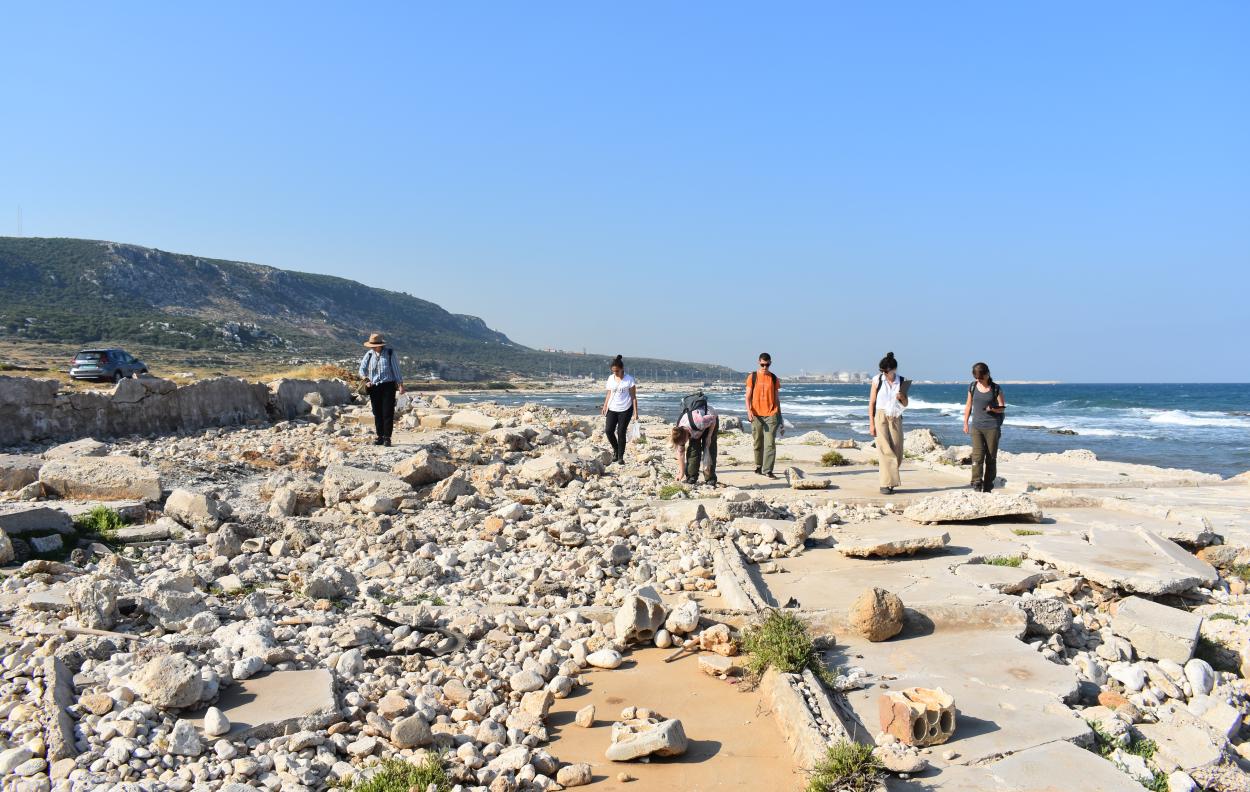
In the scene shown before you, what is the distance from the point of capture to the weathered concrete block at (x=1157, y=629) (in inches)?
195

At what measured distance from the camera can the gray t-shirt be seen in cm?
948

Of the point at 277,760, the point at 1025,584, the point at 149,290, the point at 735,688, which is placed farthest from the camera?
the point at 149,290

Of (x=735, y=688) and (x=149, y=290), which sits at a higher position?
(x=149, y=290)

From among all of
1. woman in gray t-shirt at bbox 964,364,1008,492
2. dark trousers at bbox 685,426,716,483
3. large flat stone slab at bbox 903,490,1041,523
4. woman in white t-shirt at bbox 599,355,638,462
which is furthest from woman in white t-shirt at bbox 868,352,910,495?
woman in white t-shirt at bbox 599,355,638,462

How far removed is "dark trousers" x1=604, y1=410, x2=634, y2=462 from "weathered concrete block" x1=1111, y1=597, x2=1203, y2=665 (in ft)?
23.2

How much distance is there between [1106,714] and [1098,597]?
2.08 meters

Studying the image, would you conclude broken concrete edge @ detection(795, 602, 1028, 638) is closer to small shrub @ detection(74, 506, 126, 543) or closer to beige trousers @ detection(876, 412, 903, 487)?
beige trousers @ detection(876, 412, 903, 487)

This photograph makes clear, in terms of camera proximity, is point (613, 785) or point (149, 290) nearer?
point (613, 785)

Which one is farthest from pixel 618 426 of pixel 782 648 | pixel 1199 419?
pixel 1199 419

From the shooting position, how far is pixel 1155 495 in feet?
33.0

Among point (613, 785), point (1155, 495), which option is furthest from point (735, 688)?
point (1155, 495)

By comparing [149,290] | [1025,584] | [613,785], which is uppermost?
[149,290]

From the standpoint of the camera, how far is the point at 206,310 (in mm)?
92812

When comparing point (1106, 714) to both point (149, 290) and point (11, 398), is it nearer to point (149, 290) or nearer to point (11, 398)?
point (11, 398)
